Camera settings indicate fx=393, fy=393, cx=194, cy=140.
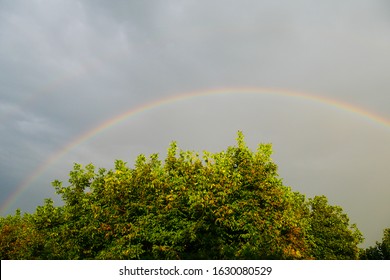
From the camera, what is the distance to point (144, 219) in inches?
1106

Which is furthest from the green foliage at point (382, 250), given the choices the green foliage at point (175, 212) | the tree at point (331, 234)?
the green foliage at point (175, 212)

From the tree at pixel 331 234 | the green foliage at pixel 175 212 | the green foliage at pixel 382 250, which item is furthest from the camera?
the green foliage at pixel 382 250

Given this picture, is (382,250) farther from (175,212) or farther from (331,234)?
(175,212)

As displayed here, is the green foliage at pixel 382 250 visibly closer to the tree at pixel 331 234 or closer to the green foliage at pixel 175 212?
the tree at pixel 331 234

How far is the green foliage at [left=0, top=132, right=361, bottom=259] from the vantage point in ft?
88.3

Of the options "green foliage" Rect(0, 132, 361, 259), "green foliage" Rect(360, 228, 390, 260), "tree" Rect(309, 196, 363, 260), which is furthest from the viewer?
"green foliage" Rect(360, 228, 390, 260)

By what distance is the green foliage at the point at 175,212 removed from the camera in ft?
88.3

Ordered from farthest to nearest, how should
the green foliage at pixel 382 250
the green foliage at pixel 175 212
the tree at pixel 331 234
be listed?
the green foliage at pixel 382 250 < the tree at pixel 331 234 < the green foliage at pixel 175 212

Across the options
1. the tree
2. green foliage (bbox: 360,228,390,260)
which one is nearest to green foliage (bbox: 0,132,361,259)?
the tree

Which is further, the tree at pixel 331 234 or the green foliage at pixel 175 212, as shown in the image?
the tree at pixel 331 234

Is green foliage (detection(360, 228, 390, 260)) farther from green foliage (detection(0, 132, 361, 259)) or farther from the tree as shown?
green foliage (detection(0, 132, 361, 259))

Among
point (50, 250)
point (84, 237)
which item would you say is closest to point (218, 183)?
point (84, 237)

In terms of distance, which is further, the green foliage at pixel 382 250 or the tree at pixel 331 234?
the green foliage at pixel 382 250
